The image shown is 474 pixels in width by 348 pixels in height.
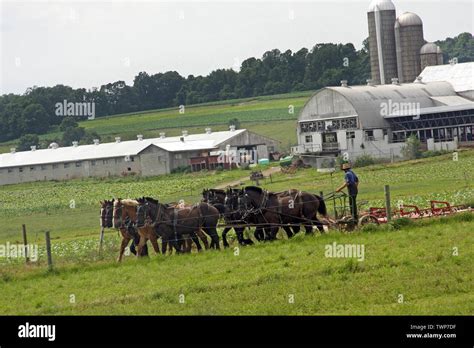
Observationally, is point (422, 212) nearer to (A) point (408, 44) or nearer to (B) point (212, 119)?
(A) point (408, 44)

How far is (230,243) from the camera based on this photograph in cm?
2670

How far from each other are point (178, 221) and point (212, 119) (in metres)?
89.1

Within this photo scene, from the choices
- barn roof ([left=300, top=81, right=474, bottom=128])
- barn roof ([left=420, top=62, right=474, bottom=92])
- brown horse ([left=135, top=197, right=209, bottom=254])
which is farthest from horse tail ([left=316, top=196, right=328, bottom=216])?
barn roof ([left=420, top=62, right=474, bottom=92])

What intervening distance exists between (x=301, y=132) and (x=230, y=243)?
156ft

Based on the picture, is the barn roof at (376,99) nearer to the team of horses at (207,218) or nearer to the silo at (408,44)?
the silo at (408,44)

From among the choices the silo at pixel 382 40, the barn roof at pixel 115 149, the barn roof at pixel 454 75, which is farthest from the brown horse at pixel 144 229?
the silo at pixel 382 40

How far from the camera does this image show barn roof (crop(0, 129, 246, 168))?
80406mm

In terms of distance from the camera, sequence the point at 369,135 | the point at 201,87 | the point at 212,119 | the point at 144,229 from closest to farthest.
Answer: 1. the point at 144,229
2. the point at 369,135
3. the point at 212,119
4. the point at 201,87

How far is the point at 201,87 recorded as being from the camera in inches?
5674

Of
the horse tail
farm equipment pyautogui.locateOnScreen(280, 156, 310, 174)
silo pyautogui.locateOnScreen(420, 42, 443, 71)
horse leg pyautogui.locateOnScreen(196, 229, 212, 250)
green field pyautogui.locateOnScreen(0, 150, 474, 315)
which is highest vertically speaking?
silo pyautogui.locateOnScreen(420, 42, 443, 71)

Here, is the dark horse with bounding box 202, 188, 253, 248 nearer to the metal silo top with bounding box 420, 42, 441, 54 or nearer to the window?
the window

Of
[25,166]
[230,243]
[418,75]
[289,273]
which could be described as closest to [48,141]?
[25,166]

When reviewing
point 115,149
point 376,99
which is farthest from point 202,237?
point 115,149
